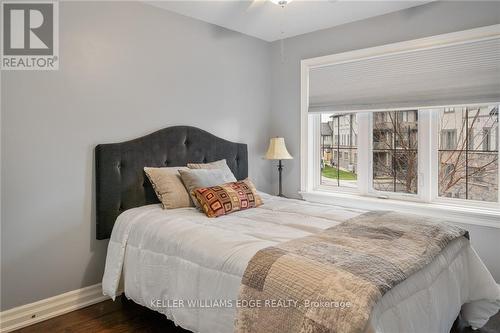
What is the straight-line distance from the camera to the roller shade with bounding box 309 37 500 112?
278 centimetres

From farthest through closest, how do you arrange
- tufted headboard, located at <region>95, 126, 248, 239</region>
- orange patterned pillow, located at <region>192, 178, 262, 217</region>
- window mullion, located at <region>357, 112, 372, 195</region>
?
window mullion, located at <region>357, 112, 372, 195</region>, tufted headboard, located at <region>95, 126, 248, 239</region>, orange patterned pillow, located at <region>192, 178, 262, 217</region>

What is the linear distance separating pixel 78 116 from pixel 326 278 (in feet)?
7.06

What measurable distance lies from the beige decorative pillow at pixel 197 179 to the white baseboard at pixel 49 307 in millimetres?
1038

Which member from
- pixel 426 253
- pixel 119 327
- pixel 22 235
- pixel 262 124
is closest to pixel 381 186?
pixel 262 124

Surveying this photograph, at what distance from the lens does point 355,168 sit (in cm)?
371

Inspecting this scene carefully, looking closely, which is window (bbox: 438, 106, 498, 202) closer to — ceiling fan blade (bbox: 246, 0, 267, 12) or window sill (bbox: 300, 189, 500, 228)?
window sill (bbox: 300, 189, 500, 228)

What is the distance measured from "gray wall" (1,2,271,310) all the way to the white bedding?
38cm

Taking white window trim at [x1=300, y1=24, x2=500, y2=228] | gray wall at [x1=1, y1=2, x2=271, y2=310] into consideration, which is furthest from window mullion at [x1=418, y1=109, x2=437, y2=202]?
gray wall at [x1=1, y1=2, x2=271, y2=310]

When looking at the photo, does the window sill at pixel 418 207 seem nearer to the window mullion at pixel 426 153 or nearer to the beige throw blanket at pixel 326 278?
the window mullion at pixel 426 153

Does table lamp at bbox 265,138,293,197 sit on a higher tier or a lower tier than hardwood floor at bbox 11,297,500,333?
higher

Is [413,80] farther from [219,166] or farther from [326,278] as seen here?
[326,278]

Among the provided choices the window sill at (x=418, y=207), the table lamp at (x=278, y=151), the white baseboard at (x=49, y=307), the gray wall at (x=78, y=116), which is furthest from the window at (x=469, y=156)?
the white baseboard at (x=49, y=307)

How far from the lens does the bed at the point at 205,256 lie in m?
1.71

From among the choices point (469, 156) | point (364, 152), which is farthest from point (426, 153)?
Answer: point (364, 152)
